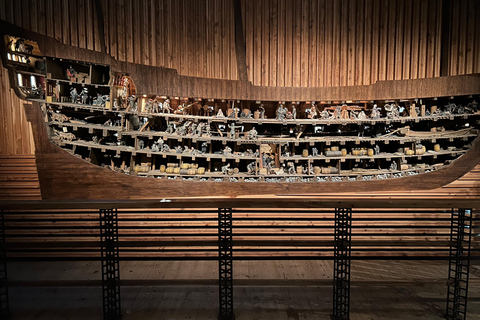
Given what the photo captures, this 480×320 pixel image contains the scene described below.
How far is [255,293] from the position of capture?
11.5 feet

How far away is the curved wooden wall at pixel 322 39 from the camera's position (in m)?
6.05

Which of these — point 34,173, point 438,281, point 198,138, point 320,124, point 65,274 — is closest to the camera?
point 438,281

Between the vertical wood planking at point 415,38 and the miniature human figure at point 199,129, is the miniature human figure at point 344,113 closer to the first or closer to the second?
the vertical wood planking at point 415,38

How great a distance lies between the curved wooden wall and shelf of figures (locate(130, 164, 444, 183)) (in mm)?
1845

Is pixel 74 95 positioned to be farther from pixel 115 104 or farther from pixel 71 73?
pixel 115 104

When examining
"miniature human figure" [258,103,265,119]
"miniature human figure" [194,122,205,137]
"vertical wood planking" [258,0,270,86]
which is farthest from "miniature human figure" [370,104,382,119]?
"miniature human figure" [194,122,205,137]

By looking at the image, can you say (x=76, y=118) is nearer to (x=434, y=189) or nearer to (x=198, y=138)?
(x=198, y=138)

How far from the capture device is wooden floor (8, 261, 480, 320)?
309cm

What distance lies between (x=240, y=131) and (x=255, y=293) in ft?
10.7

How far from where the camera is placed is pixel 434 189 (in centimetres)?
520

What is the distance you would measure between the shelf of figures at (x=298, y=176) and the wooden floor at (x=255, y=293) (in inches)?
69.2

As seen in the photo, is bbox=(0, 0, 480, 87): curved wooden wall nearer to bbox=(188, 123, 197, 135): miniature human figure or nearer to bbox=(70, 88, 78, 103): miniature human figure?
bbox=(188, 123, 197, 135): miniature human figure

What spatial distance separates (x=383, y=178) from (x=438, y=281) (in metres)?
2.92

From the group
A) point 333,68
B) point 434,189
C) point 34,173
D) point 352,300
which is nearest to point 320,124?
point 333,68
